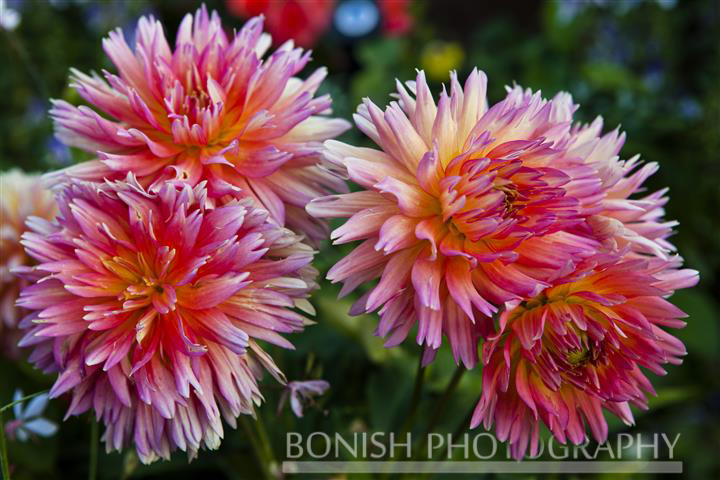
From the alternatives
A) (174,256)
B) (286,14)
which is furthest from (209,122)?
(286,14)

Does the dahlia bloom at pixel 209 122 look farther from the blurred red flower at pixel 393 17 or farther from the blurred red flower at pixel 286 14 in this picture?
the blurred red flower at pixel 393 17

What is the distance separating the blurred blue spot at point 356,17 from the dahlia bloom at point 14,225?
0.79 meters

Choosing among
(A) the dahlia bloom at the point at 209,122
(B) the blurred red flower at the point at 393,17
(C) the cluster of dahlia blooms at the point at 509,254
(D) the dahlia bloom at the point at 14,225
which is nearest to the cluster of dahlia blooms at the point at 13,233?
(D) the dahlia bloom at the point at 14,225

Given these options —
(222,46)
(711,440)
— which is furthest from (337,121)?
(711,440)

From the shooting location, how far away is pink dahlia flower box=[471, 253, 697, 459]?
0.32 m

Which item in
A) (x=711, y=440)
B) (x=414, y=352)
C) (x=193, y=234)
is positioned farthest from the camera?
(x=711, y=440)

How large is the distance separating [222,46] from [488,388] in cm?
23

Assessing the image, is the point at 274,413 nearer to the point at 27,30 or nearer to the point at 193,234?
the point at 193,234

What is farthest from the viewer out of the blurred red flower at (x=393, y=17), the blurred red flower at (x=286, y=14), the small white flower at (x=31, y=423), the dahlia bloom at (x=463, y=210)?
the blurred red flower at (x=393, y=17)

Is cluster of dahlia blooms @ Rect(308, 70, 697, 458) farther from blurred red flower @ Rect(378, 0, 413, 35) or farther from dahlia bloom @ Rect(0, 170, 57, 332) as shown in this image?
blurred red flower @ Rect(378, 0, 413, 35)

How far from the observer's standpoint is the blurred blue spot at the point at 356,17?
1.17m

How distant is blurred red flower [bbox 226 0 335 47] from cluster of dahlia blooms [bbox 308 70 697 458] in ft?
2.27

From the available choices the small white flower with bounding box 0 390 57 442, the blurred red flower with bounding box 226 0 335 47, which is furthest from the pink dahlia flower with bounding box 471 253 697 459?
the blurred red flower with bounding box 226 0 335 47

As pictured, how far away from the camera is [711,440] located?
2.79ft
